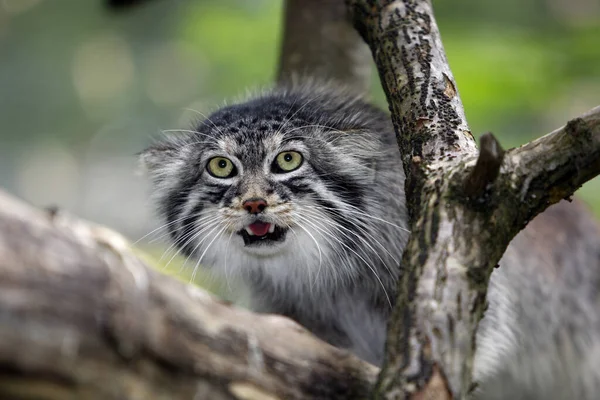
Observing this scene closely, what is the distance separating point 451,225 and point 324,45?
2818 millimetres

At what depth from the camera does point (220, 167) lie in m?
3.23

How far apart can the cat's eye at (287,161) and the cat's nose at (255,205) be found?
0.23 metres

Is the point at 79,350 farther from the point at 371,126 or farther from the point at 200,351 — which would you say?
the point at 371,126

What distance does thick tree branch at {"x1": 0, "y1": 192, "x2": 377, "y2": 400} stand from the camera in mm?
1593

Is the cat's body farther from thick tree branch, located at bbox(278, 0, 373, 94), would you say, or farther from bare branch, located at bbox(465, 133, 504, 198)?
bare branch, located at bbox(465, 133, 504, 198)

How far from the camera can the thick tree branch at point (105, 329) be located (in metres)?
1.59

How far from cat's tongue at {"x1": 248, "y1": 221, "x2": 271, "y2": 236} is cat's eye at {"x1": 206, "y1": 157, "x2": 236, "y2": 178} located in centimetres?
28

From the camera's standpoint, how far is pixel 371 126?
3.56 m

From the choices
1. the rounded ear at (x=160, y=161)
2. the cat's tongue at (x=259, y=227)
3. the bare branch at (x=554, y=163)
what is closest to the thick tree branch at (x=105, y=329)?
the bare branch at (x=554, y=163)

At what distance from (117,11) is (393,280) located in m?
3.64

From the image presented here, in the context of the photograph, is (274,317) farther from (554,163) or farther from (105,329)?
(554,163)

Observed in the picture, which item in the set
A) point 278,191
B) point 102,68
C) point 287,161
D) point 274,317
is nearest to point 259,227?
point 278,191

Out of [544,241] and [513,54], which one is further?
[513,54]

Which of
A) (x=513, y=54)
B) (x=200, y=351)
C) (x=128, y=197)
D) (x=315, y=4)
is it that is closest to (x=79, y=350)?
(x=200, y=351)
